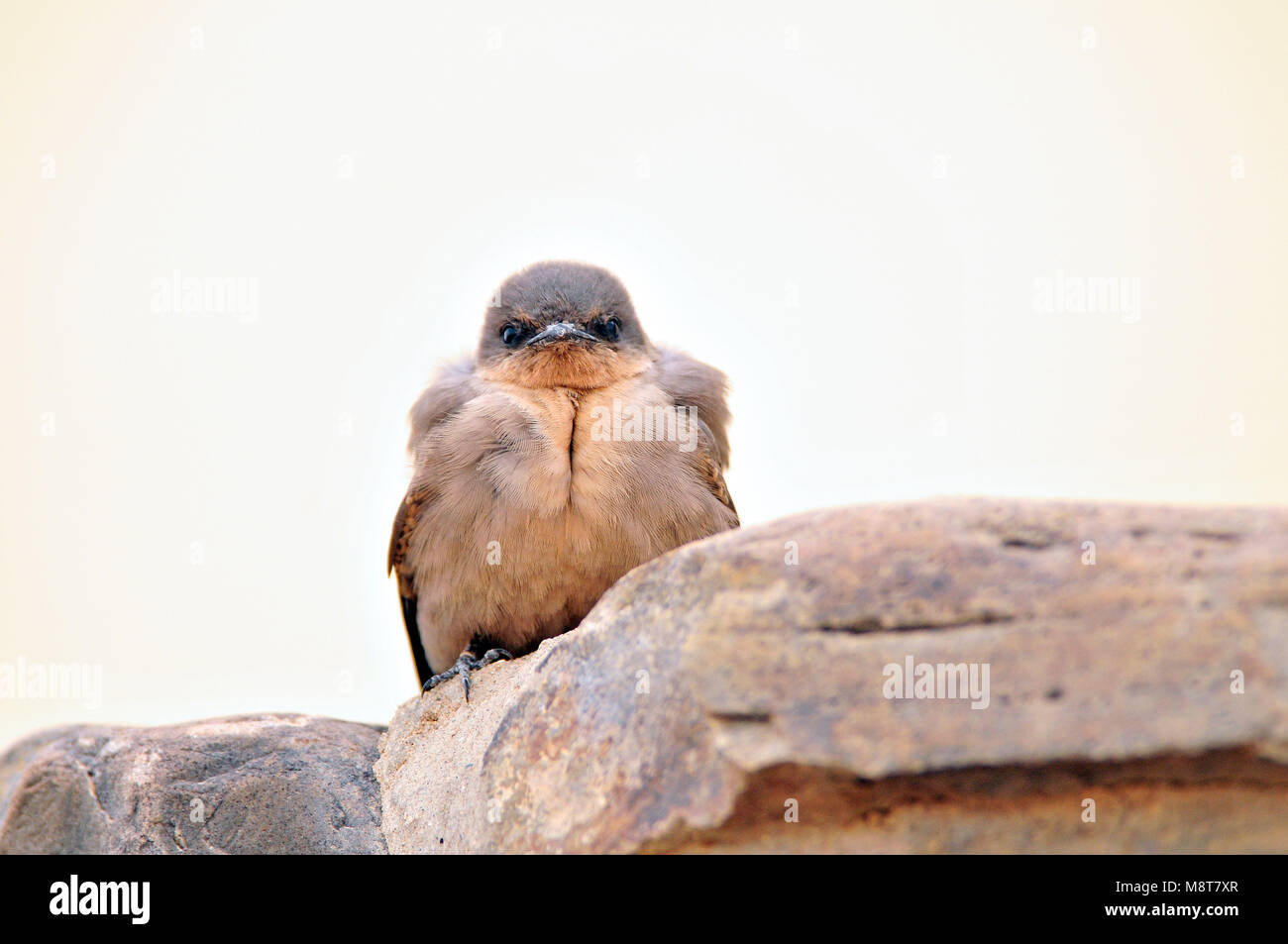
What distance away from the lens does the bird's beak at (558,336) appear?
553 cm

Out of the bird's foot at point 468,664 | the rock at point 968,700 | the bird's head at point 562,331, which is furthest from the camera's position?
the bird's head at point 562,331

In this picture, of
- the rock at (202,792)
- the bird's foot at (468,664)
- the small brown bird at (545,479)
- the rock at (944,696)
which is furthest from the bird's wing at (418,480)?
the rock at (944,696)

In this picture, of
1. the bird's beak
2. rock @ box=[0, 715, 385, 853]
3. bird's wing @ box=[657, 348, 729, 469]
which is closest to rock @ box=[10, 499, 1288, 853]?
rock @ box=[0, 715, 385, 853]

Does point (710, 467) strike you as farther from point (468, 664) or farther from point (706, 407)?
point (468, 664)

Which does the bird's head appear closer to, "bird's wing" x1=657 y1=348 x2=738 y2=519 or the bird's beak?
the bird's beak

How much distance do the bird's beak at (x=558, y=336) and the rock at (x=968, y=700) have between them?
253 cm

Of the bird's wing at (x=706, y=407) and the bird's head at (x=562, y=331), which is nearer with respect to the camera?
the bird's wing at (x=706, y=407)

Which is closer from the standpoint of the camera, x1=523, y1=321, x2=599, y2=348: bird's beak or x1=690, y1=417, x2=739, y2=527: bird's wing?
x1=690, y1=417, x2=739, y2=527: bird's wing

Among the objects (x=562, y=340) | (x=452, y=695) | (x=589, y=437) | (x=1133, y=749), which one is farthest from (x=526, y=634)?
(x=1133, y=749)

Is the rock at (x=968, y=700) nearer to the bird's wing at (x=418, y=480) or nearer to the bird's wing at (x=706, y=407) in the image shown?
the bird's wing at (x=706, y=407)

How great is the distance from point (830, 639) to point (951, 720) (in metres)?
0.35

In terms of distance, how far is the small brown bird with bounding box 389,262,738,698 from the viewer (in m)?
4.82

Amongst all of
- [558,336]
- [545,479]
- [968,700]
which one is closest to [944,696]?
[968,700]
